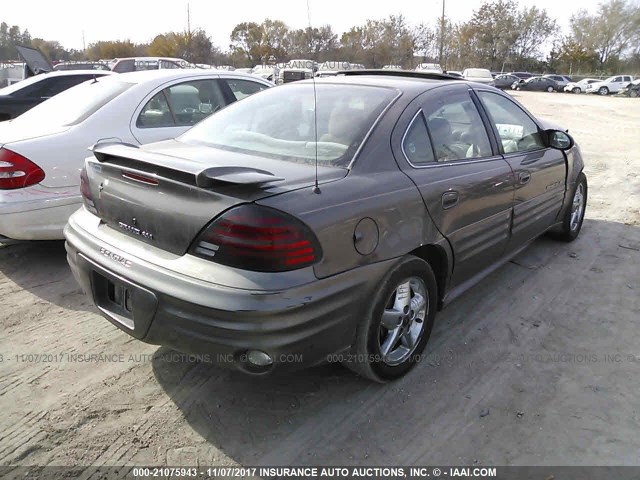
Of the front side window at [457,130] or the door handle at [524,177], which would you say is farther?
the door handle at [524,177]

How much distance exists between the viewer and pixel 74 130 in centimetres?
425

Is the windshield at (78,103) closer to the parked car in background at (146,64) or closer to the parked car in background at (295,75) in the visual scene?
the parked car in background at (295,75)

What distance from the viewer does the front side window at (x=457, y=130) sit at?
10.1 ft

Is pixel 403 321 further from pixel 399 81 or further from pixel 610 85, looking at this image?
pixel 610 85

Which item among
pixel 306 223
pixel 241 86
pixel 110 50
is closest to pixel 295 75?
pixel 241 86

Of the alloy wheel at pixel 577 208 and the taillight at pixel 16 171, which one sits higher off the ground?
the taillight at pixel 16 171

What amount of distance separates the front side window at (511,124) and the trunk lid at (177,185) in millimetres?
1754

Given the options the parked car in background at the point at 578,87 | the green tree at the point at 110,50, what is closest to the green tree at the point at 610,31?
the parked car in background at the point at 578,87

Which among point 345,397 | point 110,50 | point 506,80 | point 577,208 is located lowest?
point 345,397

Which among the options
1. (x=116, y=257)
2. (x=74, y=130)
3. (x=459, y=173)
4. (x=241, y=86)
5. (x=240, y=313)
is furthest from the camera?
(x=241, y=86)

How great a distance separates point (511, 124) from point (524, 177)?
50 centimetres

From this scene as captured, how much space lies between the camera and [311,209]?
7.25 ft

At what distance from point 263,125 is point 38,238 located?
2369 mm

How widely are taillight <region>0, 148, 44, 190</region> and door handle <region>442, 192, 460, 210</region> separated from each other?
318cm
